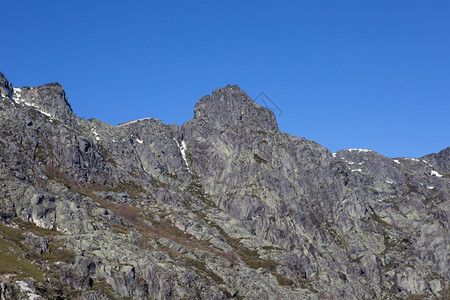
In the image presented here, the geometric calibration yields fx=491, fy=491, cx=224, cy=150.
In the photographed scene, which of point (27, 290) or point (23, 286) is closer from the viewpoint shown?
point (27, 290)

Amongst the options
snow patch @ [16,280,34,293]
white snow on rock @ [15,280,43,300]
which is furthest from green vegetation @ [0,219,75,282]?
white snow on rock @ [15,280,43,300]

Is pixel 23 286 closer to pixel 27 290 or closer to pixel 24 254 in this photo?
pixel 27 290

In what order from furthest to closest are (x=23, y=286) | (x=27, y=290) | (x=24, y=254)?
(x=24, y=254), (x=23, y=286), (x=27, y=290)

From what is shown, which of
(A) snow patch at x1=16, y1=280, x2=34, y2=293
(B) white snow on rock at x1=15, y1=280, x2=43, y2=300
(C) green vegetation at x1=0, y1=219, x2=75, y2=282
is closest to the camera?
(B) white snow on rock at x1=15, y1=280, x2=43, y2=300

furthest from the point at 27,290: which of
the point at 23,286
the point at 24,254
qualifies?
the point at 24,254

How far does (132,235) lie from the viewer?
197m

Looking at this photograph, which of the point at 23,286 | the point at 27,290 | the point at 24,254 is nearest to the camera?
the point at 27,290

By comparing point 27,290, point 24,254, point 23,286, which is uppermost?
point 24,254

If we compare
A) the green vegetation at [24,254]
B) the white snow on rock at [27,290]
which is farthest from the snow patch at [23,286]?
the green vegetation at [24,254]

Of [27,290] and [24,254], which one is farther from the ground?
[24,254]

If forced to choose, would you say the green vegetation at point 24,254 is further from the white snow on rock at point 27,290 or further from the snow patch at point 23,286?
the white snow on rock at point 27,290

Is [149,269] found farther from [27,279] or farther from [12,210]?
[12,210]

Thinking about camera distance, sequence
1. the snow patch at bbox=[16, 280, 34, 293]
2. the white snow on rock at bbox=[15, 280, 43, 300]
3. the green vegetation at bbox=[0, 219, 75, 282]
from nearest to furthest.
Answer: the white snow on rock at bbox=[15, 280, 43, 300], the snow patch at bbox=[16, 280, 34, 293], the green vegetation at bbox=[0, 219, 75, 282]

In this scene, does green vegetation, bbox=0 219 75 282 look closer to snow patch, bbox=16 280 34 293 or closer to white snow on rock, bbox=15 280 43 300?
snow patch, bbox=16 280 34 293
